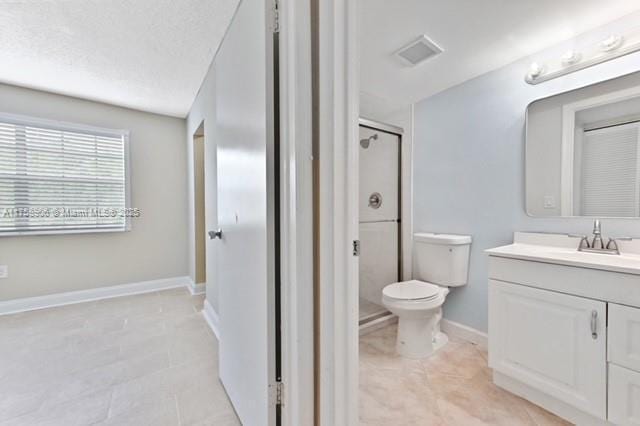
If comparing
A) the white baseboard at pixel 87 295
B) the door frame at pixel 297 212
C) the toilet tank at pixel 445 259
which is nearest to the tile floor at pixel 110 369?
the white baseboard at pixel 87 295

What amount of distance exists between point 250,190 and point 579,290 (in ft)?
5.06

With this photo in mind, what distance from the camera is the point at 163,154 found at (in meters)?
3.25

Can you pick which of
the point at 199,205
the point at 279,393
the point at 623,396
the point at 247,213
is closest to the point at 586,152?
the point at 623,396

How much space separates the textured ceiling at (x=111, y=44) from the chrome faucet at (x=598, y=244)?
2375 mm

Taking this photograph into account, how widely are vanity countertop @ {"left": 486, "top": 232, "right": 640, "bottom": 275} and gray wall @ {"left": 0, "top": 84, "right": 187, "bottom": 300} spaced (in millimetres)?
3397

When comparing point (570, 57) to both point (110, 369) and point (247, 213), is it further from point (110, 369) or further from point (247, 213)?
point (110, 369)

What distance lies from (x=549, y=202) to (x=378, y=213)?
3.84ft

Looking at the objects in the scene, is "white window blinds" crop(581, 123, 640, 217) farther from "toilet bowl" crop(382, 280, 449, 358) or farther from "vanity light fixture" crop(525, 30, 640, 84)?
"toilet bowl" crop(382, 280, 449, 358)

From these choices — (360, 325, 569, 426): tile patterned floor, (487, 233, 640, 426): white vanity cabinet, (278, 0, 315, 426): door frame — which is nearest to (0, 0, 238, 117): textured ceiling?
(278, 0, 315, 426): door frame

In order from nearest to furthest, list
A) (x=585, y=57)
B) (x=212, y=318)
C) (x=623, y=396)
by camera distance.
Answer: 1. (x=623, y=396)
2. (x=585, y=57)
3. (x=212, y=318)

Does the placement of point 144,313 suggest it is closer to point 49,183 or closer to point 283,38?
point 49,183

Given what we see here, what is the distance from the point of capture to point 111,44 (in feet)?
6.05

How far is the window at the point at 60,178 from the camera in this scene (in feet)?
8.10

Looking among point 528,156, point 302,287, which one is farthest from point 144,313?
point 528,156
